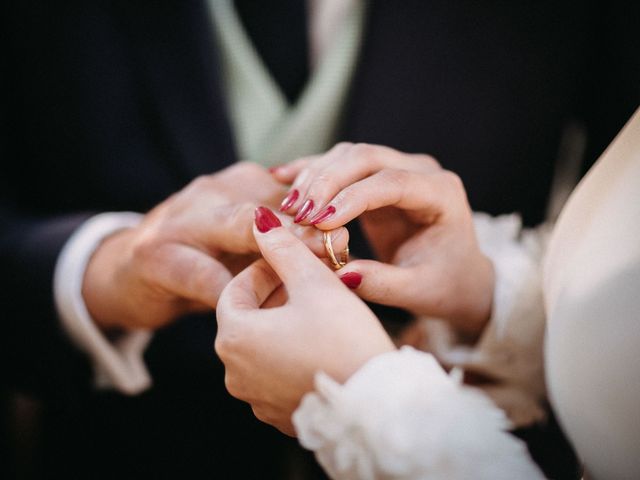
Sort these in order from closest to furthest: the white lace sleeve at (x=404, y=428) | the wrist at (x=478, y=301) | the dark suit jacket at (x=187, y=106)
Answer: the white lace sleeve at (x=404, y=428), the wrist at (x=478, y=301), the dark suit jacket at (x=187, y=106)

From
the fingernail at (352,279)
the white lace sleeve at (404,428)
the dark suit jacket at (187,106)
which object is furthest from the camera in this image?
the dark suit jacket at (187,106)

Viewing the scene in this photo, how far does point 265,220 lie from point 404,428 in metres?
0.22

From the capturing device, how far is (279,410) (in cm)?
40

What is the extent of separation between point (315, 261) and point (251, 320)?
76 mm

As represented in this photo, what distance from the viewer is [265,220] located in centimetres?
45

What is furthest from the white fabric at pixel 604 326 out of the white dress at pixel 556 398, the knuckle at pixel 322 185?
the knuckle at pixel 322 185

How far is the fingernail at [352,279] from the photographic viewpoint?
44 cm

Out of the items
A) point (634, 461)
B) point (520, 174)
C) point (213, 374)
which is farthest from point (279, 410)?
point (520, 174)

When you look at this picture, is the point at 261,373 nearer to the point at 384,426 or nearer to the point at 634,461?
the point at 384,426

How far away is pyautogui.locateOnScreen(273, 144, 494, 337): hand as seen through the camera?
0.44 meters

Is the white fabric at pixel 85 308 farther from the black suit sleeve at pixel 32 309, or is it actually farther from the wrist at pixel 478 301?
the wrist at pixel 478 301

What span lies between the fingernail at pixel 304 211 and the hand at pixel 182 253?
0.06ft

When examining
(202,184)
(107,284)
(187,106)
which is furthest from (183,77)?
(107,284)

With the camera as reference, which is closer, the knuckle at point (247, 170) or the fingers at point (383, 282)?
the fingers at point (383, 282)
